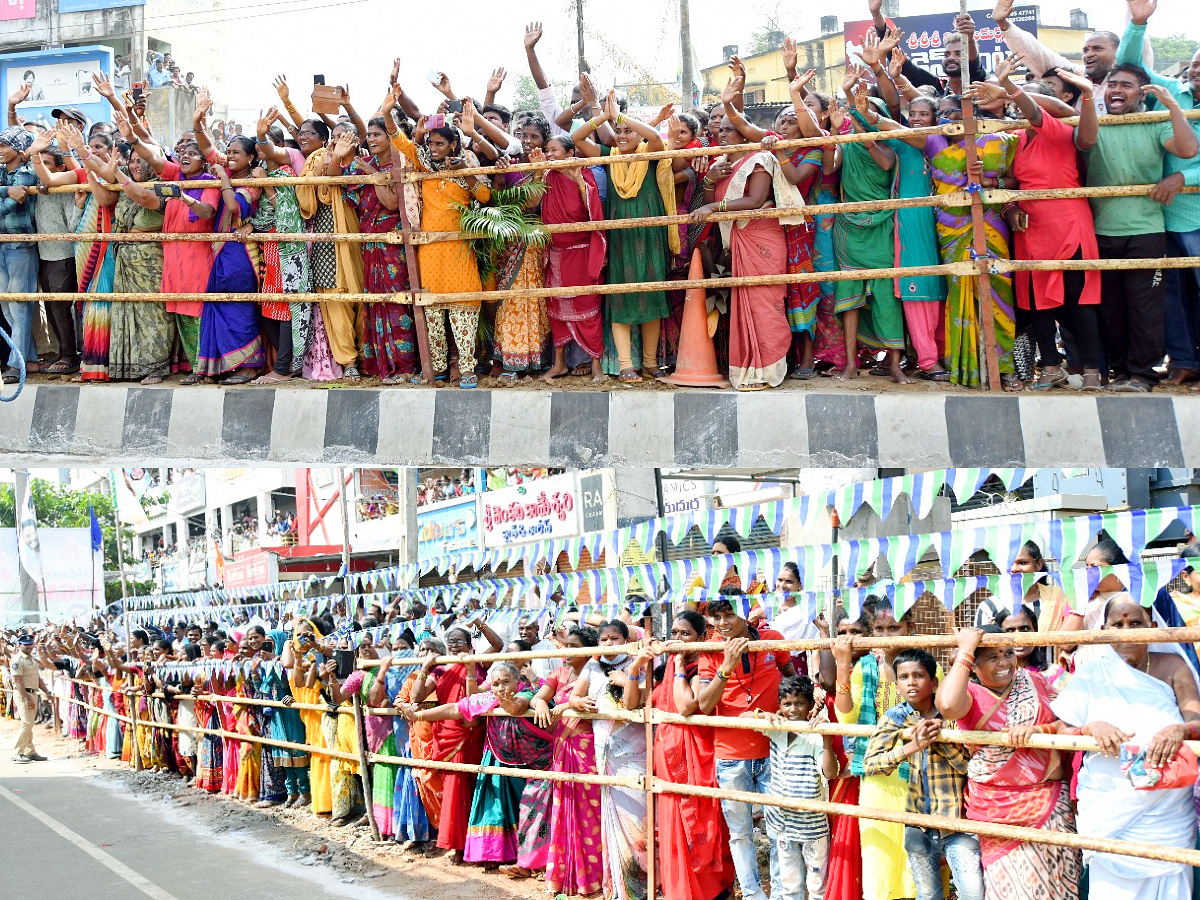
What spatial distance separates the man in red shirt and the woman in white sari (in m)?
1.81

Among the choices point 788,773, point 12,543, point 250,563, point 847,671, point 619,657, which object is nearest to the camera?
point 847,671

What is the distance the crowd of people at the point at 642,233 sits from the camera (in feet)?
22.6

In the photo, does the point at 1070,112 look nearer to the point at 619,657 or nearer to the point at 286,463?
the point at 619,657

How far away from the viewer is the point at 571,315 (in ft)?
26.0

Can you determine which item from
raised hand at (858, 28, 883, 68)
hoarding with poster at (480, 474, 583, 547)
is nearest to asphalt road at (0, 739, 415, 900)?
raised hand at (858, 28, 883, 68)

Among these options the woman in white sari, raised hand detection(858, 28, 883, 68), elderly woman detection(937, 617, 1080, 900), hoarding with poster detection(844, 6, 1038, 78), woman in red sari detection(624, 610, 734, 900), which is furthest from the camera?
hoarding with poster detection(844, 6, 1038, 78)

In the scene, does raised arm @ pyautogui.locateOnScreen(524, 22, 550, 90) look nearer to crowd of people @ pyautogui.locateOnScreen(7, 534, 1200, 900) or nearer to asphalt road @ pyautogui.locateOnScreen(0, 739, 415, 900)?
crowd of people @ pyautogui.locateOnScreen(7, 534, 1200, 900)

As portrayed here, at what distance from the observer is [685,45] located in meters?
18.0

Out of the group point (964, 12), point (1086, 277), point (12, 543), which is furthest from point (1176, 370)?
point (12, 543)

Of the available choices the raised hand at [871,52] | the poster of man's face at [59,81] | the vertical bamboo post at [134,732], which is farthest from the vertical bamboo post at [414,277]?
the poster of man's face at [59,81]

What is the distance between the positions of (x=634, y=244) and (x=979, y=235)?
6.75 ft

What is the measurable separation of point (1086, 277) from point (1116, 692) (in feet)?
9.94

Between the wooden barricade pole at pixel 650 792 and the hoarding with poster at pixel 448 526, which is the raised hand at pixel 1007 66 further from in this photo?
the hoarding with poster at pixel 448 526

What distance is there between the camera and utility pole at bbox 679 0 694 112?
57.3 ft
